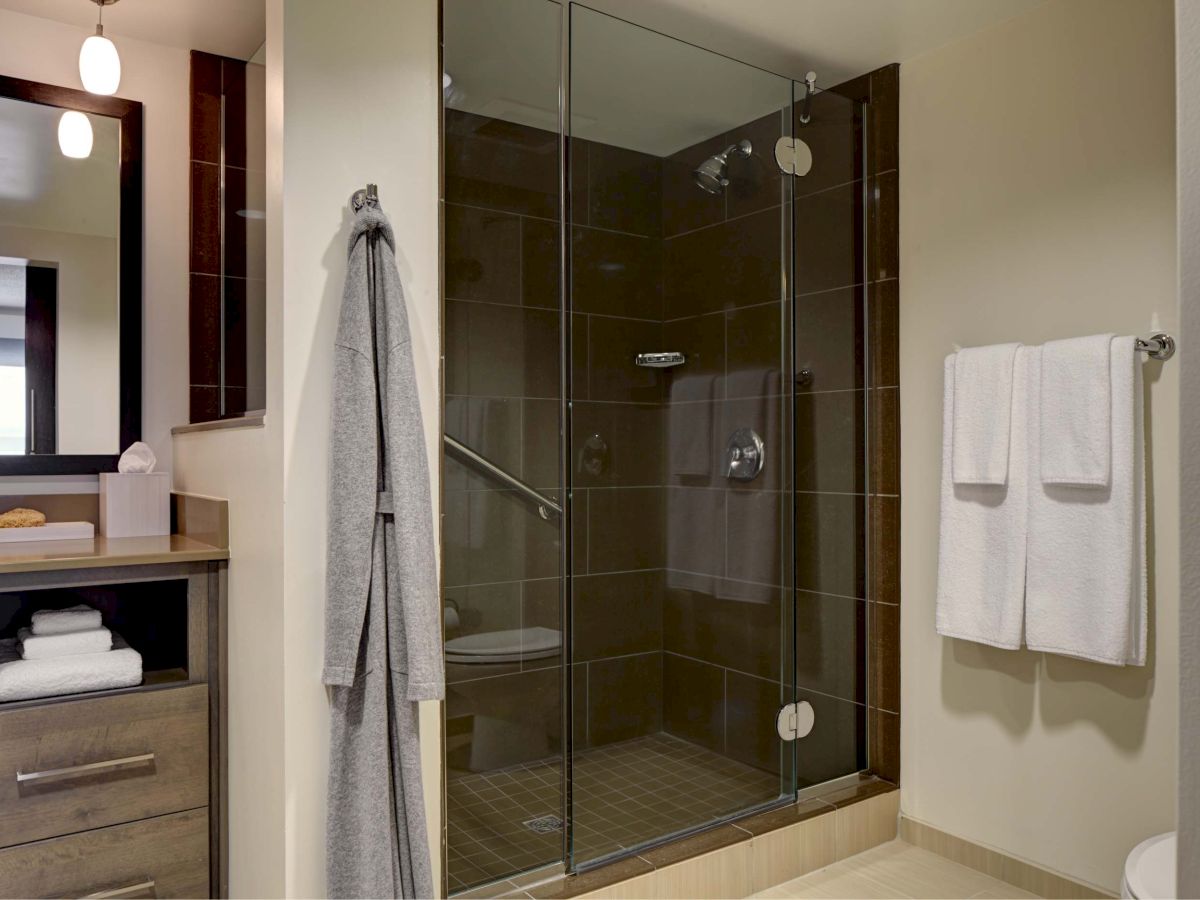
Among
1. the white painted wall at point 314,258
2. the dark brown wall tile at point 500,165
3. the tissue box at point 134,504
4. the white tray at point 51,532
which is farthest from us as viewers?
the tissue box at point 134,504

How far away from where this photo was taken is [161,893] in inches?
69.4

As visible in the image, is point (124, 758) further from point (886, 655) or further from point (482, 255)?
point (886, 655)

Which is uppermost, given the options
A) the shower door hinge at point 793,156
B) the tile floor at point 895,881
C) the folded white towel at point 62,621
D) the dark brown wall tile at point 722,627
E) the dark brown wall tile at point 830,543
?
the shower door hinge at point 793,156

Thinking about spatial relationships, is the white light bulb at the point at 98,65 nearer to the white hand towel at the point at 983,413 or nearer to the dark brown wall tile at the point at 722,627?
the dark brown wall tile at the point at 722,627

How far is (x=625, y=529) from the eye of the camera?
202cm

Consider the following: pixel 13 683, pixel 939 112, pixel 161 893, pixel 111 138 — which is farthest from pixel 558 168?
pixel 161 893

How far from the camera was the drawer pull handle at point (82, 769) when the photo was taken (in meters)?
1.59

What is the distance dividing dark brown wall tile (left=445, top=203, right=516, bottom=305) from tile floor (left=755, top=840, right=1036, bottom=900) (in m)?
1.61

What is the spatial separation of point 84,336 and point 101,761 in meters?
1.14

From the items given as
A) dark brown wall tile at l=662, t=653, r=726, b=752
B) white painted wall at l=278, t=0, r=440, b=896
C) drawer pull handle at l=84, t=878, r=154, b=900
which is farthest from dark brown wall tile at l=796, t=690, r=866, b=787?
drawer pull handle at l=84, t=878, r=154, b=900

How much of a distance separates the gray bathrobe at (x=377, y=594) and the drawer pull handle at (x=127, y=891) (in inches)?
19.7

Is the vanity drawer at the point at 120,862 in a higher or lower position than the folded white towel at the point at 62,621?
lower

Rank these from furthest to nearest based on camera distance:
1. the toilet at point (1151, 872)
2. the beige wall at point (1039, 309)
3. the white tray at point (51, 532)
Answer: the white tray at point (51, 532) → the beige wall at point (1039, 309) → the toilet at point (1151, 872)

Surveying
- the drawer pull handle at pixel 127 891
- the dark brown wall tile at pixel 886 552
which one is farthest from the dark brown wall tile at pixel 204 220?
the dark brown wall tile at pixel 886 552
